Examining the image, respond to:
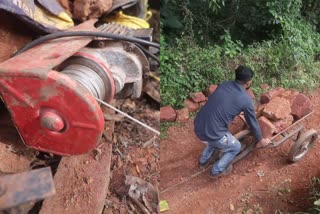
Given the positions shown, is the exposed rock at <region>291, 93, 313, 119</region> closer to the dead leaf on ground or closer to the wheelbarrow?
the wheelbarrow

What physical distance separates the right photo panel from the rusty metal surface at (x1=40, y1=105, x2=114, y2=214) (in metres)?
1.05

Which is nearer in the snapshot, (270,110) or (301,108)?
(270,110)

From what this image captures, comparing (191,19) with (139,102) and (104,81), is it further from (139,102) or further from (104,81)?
(104,81)

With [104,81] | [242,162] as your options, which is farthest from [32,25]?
[242,162]

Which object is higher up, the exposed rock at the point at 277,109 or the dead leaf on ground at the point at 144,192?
the exposed rock at the point at 277,109

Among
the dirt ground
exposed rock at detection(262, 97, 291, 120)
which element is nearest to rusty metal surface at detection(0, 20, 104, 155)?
the dirt ground

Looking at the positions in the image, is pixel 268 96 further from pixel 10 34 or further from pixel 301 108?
pixel 10 34

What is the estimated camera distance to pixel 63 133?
1712mm

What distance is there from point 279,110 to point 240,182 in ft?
2.64

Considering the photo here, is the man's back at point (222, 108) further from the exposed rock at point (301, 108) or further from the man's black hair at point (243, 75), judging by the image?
the exposed rock at point (301, 108)

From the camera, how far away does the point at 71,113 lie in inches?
63.7

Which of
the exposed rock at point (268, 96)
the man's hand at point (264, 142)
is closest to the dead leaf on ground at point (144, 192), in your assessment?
the man's hand at point (264, 142)

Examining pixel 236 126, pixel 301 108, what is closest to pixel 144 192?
pixel 236 126

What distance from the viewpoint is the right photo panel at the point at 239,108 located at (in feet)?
10.4
